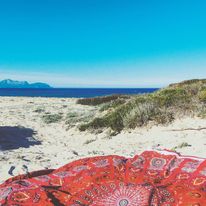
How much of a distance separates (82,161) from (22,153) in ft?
11.9

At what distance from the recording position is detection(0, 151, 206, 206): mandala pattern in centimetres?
356

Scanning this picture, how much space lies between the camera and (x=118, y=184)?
157 inches

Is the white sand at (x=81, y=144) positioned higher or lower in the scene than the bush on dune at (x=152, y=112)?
lower

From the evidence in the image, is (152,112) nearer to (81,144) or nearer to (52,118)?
(81,144)

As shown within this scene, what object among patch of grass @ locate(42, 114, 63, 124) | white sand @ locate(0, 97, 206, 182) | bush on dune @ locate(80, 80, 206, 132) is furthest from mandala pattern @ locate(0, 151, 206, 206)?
patch of grass @ locate(42, 114, 63, 124)

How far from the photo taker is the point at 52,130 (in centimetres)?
1261

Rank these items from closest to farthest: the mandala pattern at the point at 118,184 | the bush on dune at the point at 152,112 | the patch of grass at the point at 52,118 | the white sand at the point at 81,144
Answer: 1. the mandala pattern at the point at 118,184
2. the white sand at the point at 81,144
3. the bush on dune at the point at 152,112
4. the patch of grass at the point at 52,118

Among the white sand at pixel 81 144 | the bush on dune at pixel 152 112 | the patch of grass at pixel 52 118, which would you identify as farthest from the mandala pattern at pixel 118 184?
the patch of grass at pixel 52 118

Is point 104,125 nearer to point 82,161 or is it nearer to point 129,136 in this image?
point 129,136

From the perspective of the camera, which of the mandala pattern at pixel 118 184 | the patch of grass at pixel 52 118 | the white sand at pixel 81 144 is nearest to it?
the mandala pattern at pixel 118 184

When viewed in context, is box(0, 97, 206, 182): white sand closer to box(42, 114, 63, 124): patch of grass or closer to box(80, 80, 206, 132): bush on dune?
box(80, 80, 206, 132): bush on dune

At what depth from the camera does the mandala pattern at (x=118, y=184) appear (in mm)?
3562

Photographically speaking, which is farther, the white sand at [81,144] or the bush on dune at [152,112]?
the bush on dune at [152,112]

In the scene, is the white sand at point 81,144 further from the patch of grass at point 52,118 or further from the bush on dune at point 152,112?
the patch of grass at point 52,118
